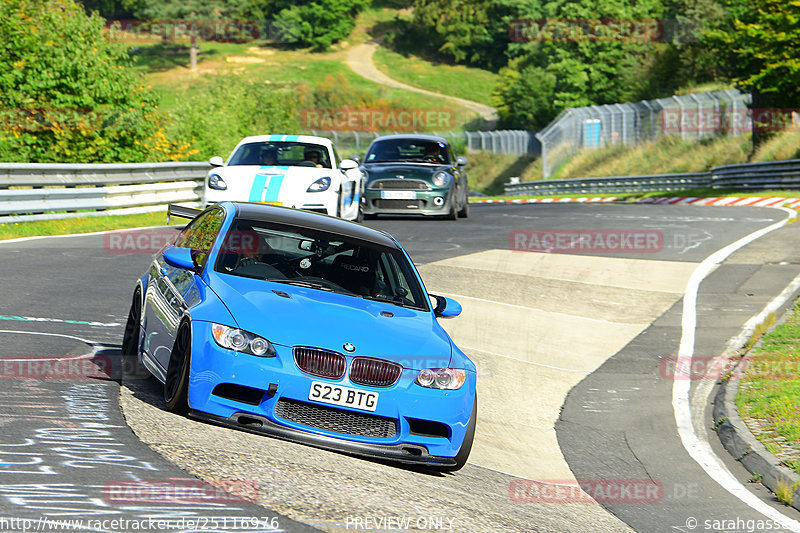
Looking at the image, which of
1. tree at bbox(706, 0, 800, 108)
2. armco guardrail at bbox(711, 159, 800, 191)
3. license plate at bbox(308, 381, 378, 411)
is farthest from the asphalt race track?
tree at bbox(706, 0, 800, 108)

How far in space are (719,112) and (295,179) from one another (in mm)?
37128

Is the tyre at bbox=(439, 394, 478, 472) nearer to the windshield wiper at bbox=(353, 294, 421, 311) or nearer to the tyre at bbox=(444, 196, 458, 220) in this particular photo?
the windshield wiper at bbox=(353, 294, 421, 311)

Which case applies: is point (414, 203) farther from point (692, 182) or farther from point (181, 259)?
point (692, 182)

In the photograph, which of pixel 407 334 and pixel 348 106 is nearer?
pixel 407 334

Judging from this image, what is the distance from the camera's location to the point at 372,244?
26.5 feet

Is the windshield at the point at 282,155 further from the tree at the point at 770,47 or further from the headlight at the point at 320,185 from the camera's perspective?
the tree at the point at 770,47

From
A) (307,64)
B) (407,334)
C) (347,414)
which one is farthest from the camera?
(307,64)

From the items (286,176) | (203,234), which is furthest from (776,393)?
(286,176)

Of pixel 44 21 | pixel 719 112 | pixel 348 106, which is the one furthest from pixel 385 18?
pixel 44 21

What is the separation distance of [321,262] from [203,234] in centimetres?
98

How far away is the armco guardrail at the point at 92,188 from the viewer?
1888 cm

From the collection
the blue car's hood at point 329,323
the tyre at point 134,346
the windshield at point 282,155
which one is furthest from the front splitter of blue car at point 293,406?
the windshield at point 282,155

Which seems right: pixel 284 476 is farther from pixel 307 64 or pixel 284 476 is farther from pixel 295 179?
pixel 307 64

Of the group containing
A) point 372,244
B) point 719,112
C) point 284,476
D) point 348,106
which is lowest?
point 348,106
